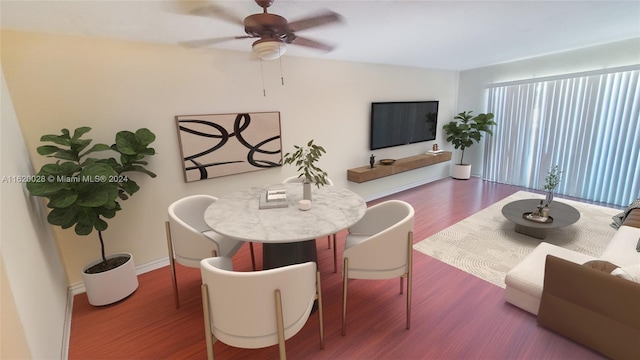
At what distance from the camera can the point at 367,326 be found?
196 cm

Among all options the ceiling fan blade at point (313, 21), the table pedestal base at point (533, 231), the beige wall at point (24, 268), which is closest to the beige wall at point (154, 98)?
the beige wall at point (24, 268)

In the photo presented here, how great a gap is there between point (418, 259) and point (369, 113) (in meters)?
2.49

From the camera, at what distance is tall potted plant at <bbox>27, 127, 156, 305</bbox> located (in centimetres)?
185

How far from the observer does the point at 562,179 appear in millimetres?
4660

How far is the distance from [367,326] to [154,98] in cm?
270

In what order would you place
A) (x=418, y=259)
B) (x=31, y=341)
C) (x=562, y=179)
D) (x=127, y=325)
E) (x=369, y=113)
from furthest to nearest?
(x=562, y=179) < (x=369, y=113) < (x=418, y=259) < (x=127, y=325) < (x=31, y=341)

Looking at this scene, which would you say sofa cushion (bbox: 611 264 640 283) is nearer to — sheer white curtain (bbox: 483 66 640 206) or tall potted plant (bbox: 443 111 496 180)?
sheer white curtain (bbox: 483 66 640 206)

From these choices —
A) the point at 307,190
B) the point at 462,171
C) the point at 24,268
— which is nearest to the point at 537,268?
the point at 307,190

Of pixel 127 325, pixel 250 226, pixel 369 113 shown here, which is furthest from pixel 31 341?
pixel 369 113

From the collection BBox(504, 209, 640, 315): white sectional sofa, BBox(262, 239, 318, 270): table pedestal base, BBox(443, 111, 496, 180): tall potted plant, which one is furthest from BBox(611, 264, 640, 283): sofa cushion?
BBox(443, 111, 496, 180): tall potted plant

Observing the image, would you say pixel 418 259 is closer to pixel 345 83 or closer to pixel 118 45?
pixel 345 83

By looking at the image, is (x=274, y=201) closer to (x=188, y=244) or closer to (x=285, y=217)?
(x=285, y=217)

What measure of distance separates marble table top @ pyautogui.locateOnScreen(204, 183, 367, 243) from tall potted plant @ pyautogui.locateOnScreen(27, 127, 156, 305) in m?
0.78

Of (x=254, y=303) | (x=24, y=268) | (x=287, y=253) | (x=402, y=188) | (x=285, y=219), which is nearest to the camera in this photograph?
(x=254, y=303)
